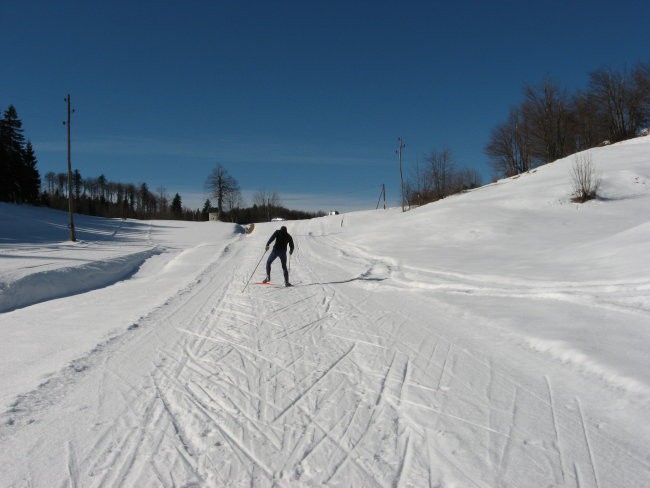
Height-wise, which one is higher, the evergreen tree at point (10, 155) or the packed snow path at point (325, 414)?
the evergreen tree at point (10, 155)

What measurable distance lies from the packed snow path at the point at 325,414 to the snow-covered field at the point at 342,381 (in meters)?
0.02

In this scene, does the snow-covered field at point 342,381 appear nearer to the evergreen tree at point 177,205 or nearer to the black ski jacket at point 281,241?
the black ski jacket at point 281,241

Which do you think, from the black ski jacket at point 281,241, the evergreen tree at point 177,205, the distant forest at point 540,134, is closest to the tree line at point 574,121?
the distant forest at point 540,134

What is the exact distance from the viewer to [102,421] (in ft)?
12.5

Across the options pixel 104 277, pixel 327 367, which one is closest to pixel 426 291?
pixel 327 367

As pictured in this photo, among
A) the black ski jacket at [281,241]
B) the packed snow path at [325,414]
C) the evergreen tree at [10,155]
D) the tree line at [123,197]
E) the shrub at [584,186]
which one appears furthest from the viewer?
the tree line at [123,197]

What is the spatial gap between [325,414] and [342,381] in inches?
32.8

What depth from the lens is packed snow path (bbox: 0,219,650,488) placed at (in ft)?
9.96

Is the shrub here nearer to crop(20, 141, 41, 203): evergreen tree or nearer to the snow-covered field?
the snow-covered field

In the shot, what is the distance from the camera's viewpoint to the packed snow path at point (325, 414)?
120 inches

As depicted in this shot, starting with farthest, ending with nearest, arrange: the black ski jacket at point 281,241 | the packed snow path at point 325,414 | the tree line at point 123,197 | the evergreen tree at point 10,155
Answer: the tree line at point 123,197
the evergreen tree at point 10,155
the black ski jacket at point 281,241
the packed snow path at point 325,414

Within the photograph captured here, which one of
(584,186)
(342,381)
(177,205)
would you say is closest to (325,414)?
(342,381)

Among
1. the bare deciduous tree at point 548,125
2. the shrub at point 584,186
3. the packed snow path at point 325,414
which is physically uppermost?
the bare deciduous tree at point 548,125

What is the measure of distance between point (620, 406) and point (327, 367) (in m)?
3.16
